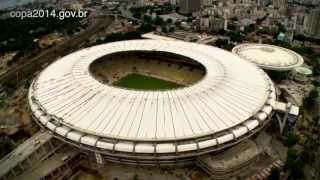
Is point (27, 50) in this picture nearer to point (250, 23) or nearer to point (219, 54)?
point (219, 54)

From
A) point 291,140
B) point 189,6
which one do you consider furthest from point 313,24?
point 291,140

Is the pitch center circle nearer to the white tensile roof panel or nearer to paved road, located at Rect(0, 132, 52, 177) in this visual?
the white tensile roof panel

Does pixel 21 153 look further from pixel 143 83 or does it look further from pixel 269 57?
pixel 269 57

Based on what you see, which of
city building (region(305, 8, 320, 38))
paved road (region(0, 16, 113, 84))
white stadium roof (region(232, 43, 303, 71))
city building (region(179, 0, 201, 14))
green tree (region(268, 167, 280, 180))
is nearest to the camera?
green tree (region(268, 167, 280, 180))

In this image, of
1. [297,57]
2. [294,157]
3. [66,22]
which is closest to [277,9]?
[297,57]

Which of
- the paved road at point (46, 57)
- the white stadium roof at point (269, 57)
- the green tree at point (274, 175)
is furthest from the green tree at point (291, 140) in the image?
the paved road at point (46, 57)

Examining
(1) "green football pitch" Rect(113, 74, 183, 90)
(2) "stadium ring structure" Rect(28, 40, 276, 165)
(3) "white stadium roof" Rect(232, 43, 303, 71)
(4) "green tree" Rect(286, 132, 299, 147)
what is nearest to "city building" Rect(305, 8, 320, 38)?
(3) "white stadium roof" Rect(232, 43, 303, 71)
